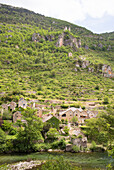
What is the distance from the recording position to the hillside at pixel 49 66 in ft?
226

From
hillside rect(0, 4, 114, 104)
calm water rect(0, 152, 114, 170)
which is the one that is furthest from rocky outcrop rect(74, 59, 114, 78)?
calm water rect(0, 152, 114, 170)

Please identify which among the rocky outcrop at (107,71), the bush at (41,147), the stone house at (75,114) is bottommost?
the bush at (41,147)

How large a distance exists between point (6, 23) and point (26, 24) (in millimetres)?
22100

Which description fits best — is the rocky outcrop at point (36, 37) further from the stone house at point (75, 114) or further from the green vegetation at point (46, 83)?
the stone house at point (75, 114)

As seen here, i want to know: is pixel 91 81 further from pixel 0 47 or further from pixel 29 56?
pixel 0 47

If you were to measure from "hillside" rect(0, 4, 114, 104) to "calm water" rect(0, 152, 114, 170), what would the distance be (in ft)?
100

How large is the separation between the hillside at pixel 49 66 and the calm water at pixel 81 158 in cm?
3056

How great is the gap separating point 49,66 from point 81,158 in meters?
77.9

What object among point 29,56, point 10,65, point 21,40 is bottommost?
point 10,65

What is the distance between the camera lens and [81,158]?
2452 centimetres

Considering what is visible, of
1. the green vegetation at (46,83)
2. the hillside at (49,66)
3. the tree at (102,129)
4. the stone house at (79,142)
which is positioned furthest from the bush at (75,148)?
the hillside at (49,66)

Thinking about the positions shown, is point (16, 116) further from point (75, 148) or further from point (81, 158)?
point (81, 158)

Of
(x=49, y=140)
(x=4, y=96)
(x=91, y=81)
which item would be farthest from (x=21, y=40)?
(x=49, y=140)

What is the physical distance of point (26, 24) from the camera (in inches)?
6467
